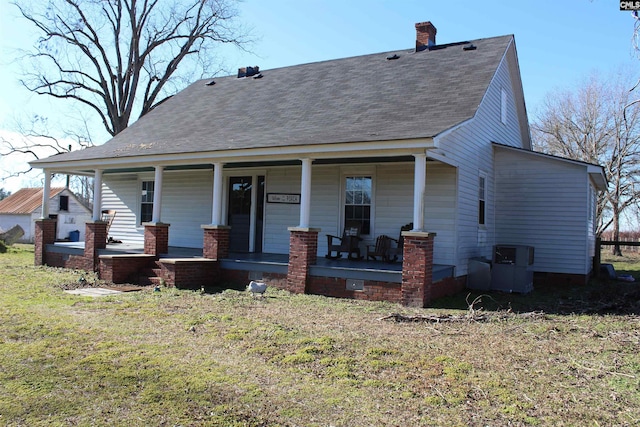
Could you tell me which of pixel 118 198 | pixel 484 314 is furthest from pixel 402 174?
pixel 118 198

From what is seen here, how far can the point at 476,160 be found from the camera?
11.8m

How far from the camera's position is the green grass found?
155 inches

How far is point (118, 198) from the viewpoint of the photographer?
55.1ft

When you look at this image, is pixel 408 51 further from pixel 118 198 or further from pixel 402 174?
pixel 118 198

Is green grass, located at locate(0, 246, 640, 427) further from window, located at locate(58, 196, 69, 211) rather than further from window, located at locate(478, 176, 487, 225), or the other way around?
window, located at locate(58, 196, 69, 211)

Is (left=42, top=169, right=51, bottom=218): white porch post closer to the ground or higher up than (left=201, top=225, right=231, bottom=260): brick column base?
higher up

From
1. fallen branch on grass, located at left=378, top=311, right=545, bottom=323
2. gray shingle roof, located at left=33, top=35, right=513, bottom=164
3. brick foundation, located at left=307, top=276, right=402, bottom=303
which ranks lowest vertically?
fallen branch on grass, located at left=378, top=311, right=545, bottom=323

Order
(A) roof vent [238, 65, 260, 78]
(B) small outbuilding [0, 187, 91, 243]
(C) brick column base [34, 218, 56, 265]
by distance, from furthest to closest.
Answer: (B) small outbuilding [0, 187, 91, 243]
(A) roof vent [238, 65, 260, 78]
(C) brick column base [34, 218, 56, 265]

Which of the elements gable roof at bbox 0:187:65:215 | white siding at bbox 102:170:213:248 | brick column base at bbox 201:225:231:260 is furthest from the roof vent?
gable roof at bbox 0:187:65:215

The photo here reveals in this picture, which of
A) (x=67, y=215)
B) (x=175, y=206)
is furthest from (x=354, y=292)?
(x=67, y=215)

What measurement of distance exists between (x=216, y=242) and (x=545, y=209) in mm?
7858

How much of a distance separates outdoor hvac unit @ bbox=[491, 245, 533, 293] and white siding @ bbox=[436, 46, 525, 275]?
0.66 meters

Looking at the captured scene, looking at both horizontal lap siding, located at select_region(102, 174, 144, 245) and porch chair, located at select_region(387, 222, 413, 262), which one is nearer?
porch chair, located at select_region(387, 222, 413, 262)

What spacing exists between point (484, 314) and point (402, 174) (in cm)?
453
